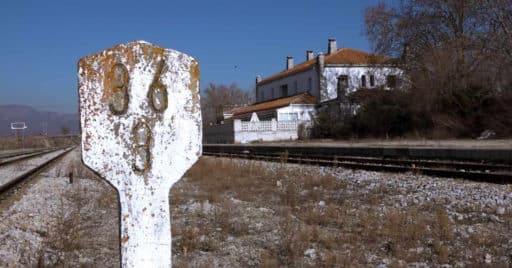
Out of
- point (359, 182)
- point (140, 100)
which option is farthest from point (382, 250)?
point (359, 182)

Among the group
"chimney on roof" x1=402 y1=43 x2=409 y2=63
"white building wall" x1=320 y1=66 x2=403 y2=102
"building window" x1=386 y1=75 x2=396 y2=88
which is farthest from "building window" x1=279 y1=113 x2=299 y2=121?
"chimney on roof" x1=402 y1=43 x2=409 y2=63

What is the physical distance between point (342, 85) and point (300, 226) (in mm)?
48967

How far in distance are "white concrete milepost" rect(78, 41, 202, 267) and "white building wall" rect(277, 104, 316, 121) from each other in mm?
52815

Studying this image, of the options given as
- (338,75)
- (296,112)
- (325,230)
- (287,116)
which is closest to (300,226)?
(325,230)

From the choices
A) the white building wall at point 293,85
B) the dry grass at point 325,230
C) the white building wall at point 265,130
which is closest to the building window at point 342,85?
the white building wall at point 293,85

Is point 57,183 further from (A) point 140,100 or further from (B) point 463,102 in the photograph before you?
(B) point 463,102

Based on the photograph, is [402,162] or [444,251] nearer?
[444,251]

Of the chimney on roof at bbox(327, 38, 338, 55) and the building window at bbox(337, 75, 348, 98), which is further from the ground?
the chimney on roof at bbox(327, 38, 338, 55)

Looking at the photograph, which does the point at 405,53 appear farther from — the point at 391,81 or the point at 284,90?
the point at 284,90

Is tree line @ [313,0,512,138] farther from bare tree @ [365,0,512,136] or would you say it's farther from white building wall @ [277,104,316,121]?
white building wall @ [277,104,316,121]

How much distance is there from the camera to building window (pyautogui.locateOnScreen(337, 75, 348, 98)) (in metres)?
51.1

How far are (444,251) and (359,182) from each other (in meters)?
7.45

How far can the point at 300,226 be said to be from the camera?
7250 mm

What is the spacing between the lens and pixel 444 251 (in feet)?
18.2
